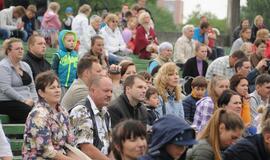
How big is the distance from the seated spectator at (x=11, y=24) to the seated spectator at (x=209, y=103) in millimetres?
10807

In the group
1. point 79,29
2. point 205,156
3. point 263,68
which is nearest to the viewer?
point 205,156

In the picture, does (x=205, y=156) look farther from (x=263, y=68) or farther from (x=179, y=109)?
(x=263, y=68)

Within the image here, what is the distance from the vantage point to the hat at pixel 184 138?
7.76 metres

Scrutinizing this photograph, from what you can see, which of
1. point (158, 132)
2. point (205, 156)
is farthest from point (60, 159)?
point (158, 132)

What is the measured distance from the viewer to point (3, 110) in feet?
45.6

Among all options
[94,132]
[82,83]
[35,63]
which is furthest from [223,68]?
[94,132]

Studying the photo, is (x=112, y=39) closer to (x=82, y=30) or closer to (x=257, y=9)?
(x=82, y=30)

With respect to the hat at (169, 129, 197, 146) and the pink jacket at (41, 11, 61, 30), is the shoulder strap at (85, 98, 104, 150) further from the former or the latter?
the pink jacket at (41, 11, 61, 30)

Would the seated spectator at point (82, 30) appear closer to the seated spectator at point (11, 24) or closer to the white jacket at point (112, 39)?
the white jacket at point (112, 39)

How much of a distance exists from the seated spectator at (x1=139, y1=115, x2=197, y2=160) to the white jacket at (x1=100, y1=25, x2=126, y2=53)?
13017 mm

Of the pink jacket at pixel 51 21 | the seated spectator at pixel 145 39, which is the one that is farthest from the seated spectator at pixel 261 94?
the pink jacket at pixel 51 21

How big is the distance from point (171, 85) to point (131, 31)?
9.83 meters

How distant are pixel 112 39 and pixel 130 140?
13090 millimetres

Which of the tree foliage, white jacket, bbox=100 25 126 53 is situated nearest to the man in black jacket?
white jacket, bbox=100 25 126 53
